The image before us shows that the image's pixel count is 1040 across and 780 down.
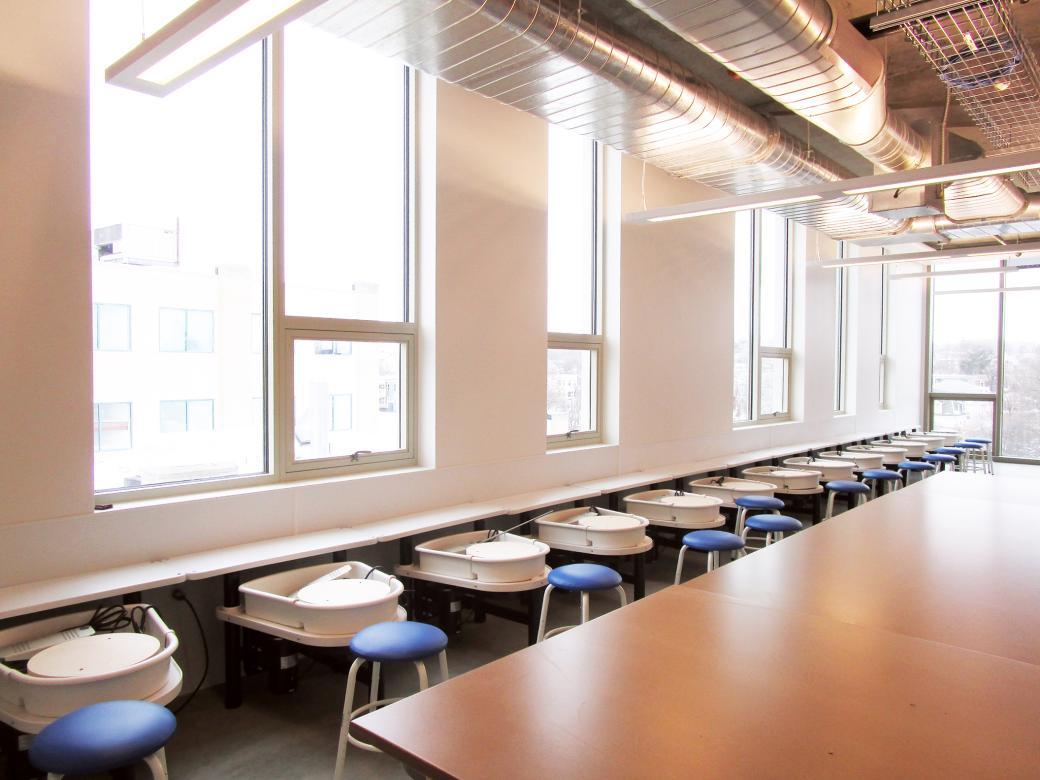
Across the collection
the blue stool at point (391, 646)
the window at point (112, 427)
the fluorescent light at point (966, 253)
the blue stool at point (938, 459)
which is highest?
the fluorescent light at point (966, 253)

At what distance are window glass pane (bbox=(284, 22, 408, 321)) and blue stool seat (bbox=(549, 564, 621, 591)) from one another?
1689 millimetres

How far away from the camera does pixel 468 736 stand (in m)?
1.24

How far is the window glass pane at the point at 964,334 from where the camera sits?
10.3m

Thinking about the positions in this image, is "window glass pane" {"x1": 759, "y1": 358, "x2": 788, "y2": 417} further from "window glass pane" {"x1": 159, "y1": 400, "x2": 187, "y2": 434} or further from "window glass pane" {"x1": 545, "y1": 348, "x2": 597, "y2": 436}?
"window glass pane" {"x1": 159, "y1": 400, "x2": 187, "y2": 434}

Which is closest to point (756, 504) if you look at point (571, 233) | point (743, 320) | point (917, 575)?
point (917, 575)

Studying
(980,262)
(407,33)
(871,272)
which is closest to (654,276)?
(407,33)

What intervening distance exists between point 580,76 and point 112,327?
2226mm

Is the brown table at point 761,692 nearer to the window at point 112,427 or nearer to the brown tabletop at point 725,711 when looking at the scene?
the brown tabletop at point 725,711

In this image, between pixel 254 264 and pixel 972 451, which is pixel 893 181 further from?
pixel 972 451

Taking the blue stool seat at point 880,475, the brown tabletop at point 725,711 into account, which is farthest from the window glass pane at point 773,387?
the brown tabletop at point 725,711

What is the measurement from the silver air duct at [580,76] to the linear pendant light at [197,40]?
2.37 feet

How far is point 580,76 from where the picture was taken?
3.03 m

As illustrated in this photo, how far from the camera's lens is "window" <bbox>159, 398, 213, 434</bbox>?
3.01 m

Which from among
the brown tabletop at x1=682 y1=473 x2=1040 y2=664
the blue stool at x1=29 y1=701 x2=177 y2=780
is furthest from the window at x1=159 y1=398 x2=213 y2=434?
the brown tabletop at x1=682 y1=473 x2=1040 y2=664
